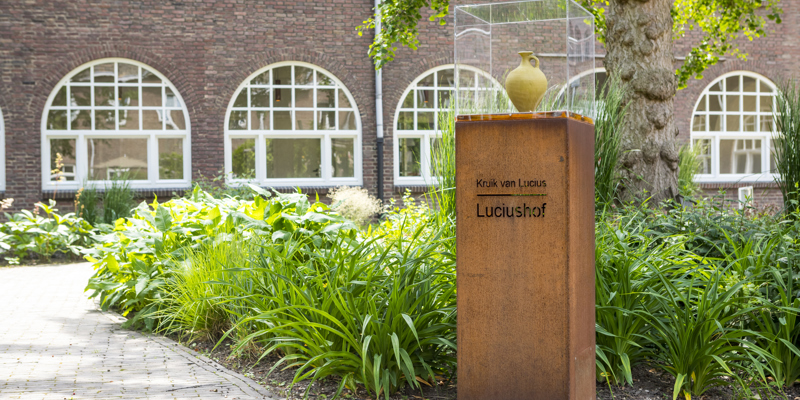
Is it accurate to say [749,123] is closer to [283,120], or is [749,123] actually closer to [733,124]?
[733,124]

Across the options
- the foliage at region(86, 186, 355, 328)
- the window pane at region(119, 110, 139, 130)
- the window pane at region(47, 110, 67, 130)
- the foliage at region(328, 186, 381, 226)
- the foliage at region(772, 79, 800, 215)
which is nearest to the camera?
the foliage at region(86, 186, 355, 328)

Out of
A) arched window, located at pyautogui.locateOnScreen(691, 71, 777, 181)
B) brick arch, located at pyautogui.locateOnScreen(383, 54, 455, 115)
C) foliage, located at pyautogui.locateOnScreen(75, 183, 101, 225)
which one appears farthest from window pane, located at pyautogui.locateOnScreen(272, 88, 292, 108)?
arched window, located at pyautogui.locateOnScreen(691, 71, 777, 181)

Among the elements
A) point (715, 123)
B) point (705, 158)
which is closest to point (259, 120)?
point (705, 158)

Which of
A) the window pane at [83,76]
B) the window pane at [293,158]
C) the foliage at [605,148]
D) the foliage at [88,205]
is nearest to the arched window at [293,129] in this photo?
the window pane at [293,158]

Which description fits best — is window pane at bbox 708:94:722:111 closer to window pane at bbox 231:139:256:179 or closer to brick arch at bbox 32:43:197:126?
window pane at bbox 231:139:256:179

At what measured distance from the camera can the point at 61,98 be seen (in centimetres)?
1159

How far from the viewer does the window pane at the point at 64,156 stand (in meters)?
11.7

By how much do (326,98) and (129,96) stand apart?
11.4 feet

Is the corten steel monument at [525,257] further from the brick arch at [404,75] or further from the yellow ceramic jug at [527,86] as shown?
the brick arch at [404,75]

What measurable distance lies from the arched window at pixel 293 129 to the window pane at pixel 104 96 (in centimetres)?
200

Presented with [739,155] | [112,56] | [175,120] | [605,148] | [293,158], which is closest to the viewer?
[605,148]

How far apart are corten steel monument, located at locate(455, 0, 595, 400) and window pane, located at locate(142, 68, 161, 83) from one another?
33.3 feet

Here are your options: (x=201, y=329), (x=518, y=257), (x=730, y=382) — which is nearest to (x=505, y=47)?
(x=518, y=257)

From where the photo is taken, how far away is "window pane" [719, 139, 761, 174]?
14.5 meters
